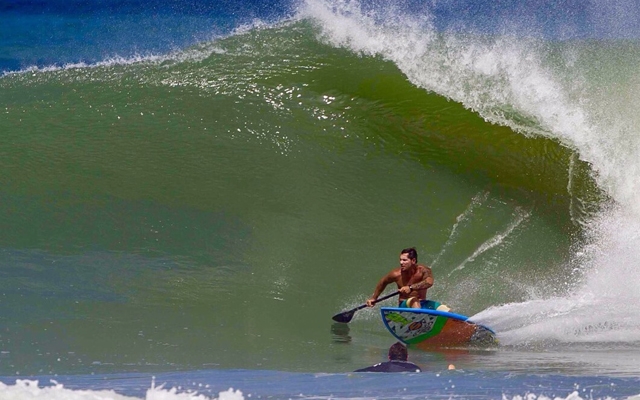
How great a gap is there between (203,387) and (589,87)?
21.0 ft

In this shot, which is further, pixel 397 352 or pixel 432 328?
pixel 432 328

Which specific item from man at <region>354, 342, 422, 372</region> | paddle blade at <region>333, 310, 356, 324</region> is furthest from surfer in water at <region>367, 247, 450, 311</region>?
man at <region>354, 342, 422, 372</region>

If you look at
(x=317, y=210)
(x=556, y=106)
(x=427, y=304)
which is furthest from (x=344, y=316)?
(x=556, y=106)

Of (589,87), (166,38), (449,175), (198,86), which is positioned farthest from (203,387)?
(166,38)

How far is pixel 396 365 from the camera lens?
5.58m

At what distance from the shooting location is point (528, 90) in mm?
9188

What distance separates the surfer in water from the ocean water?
32 centimetres

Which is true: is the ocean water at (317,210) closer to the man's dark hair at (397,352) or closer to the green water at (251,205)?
the green water at (251,205)

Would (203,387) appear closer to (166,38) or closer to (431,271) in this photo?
(431,271)

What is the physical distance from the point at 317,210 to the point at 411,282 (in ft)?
5.12

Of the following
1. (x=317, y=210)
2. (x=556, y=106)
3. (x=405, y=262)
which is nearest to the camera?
(x=405, y=262)

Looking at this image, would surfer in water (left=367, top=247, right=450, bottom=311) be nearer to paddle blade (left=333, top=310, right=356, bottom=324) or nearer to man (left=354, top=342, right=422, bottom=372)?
paddle blade (left=333, top=310, right=356, bottom=324)

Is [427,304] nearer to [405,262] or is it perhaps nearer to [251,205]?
[405,262]

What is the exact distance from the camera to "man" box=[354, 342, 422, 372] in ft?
18.0
